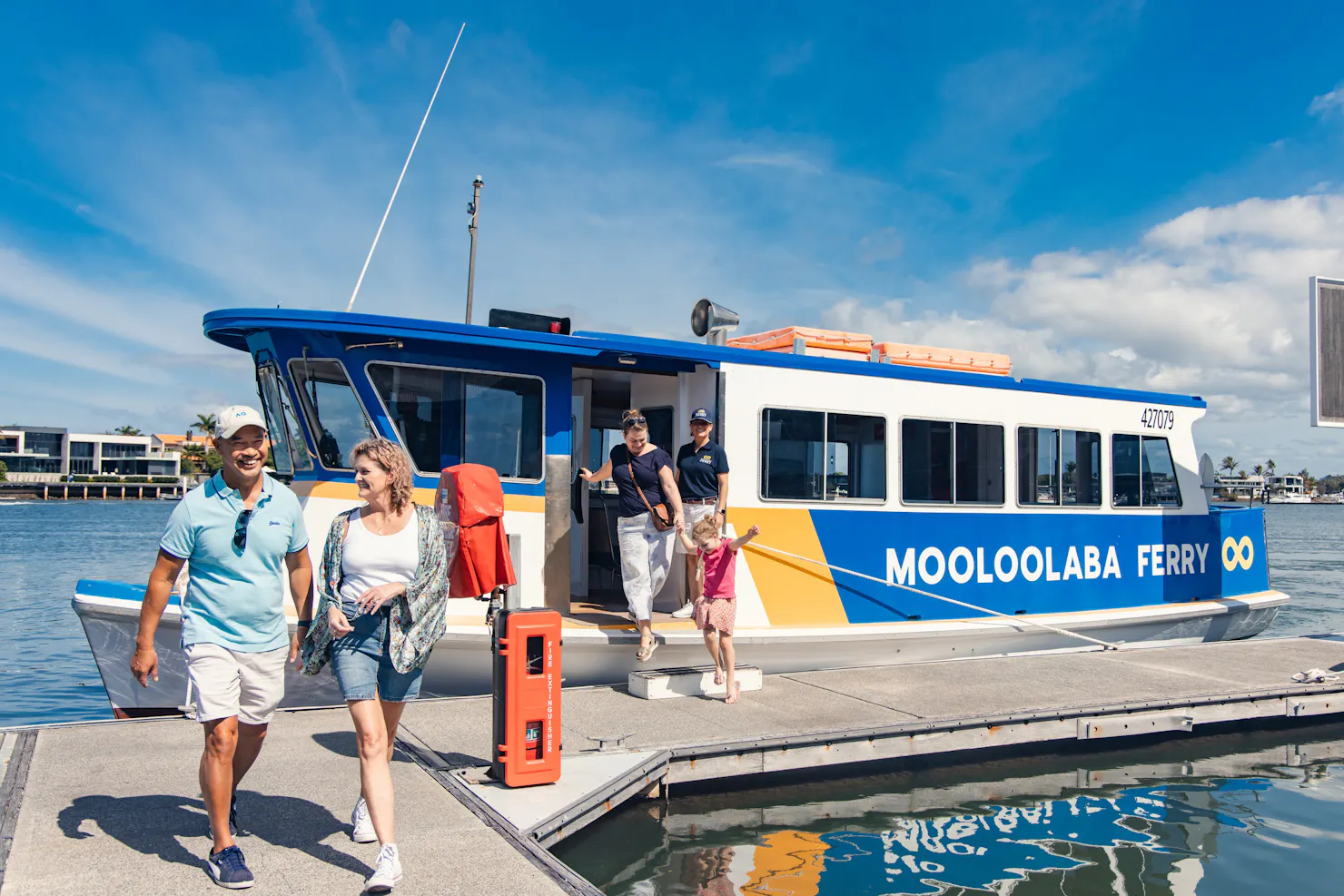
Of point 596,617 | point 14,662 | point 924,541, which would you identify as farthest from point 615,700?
point 14,662

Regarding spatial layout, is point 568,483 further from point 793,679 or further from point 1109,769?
point 1109,769

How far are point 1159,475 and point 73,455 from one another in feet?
419

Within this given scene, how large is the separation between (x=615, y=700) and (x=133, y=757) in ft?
9.68

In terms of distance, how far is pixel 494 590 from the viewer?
5.09m

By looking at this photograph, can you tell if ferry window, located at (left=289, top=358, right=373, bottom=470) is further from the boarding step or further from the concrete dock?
the boarding step

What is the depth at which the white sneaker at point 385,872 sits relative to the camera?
11.9 ft

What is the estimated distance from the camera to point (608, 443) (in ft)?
31.0

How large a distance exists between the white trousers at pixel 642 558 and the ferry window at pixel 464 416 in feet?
2.66

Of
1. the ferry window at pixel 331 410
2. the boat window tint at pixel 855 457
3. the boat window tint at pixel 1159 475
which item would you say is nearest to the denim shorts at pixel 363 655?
the ferry window at pixel 331 410

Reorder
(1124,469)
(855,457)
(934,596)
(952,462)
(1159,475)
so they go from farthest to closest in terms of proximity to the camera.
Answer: (1159,475) → (1124,469) → (952,462) → (934,596) → (855,457)

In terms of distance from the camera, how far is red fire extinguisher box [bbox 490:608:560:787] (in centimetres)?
500

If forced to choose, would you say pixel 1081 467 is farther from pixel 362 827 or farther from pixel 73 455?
pixel 73 455

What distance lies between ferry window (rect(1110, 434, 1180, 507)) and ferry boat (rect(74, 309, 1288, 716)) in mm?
29

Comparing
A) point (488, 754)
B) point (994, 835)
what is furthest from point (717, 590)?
point (994, 835)
